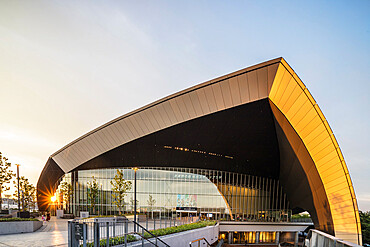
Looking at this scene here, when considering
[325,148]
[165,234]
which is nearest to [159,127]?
[165,234]

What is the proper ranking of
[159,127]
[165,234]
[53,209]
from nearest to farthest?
1. [165,234]
2. [159,127]
3. [53,209]

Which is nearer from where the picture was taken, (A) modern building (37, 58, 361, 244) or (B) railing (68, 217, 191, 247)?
(B) railing (68, 217, 191, 247)

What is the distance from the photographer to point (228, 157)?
42.4 m

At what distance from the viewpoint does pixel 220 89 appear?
Result: 25.1 m

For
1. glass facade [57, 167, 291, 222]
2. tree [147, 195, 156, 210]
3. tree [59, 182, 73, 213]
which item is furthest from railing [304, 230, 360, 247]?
tree [59, 182, 73, 213]

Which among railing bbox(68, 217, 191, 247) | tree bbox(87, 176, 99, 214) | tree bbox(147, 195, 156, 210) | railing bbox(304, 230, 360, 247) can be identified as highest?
railing bbox(304, 230, 360, 247)

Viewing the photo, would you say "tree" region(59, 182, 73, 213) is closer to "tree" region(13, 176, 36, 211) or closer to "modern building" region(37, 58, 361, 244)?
"modern building" region(37, 58, 361, 244)

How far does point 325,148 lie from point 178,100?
513 inches

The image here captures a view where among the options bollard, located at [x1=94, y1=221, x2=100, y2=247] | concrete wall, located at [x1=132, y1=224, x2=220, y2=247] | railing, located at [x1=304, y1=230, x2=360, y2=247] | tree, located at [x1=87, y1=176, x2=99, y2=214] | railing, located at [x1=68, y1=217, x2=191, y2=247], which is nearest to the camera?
railing, located at [x1=304, y1=230, x2=360, y2=247]

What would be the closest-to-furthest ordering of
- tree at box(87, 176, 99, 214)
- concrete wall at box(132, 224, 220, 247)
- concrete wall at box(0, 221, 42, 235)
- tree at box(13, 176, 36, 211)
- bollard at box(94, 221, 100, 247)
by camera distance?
bollard at box(94, 221, 100, 247)
concrete wall at box(132, 224, 220, 247)
concrete wall at box(0, 221, 42, 235)
tree at box(13, 176, 36, 211)
tree at box(87, 176, 99, 214)

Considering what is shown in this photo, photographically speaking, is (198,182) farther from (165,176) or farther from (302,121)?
(302,121)

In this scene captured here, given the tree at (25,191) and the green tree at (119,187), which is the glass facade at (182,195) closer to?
the green tree at (119,187)

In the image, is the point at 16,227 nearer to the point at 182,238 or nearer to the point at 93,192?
the point at 182,238

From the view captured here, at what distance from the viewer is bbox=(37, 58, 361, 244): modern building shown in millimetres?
24094
